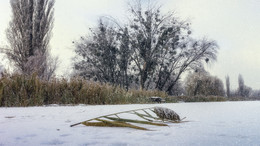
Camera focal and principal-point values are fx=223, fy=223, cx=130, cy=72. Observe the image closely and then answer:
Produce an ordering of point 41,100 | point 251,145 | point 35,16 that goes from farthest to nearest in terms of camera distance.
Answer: point 35,16, point 41,100, point 251,145

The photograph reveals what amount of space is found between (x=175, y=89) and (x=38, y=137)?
26.3 m

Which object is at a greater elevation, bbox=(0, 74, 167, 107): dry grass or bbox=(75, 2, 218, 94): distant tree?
bbox=(75, 2, 218, 94): distant tree

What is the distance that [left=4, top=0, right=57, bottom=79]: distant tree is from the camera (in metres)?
14.8

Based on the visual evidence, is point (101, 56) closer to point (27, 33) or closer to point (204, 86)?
point (27, 33)

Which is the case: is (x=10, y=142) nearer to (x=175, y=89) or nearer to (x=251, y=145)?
(x=251, y=145)

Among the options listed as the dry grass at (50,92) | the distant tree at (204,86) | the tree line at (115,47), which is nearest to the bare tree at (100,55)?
the tree line at (115,47)

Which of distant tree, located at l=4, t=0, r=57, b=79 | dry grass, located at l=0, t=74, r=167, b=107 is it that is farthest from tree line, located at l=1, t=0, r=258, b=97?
dry grass, located at l=0, t=74, r=167, b=107

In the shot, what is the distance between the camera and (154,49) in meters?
16.3

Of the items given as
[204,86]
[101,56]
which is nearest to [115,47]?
[101,56]

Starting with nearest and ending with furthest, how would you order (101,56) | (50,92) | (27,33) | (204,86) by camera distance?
(50,92) → (27,33) → (101,56) → (204,86)

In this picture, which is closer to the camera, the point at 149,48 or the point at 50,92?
the point at 50,92

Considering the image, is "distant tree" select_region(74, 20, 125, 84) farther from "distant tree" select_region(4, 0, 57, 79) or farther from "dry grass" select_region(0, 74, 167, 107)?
"dry grass" select_region(0, 74, 167, 107)

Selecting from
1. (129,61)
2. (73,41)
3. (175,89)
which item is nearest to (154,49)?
(129,61)

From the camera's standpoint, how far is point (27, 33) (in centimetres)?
1476
